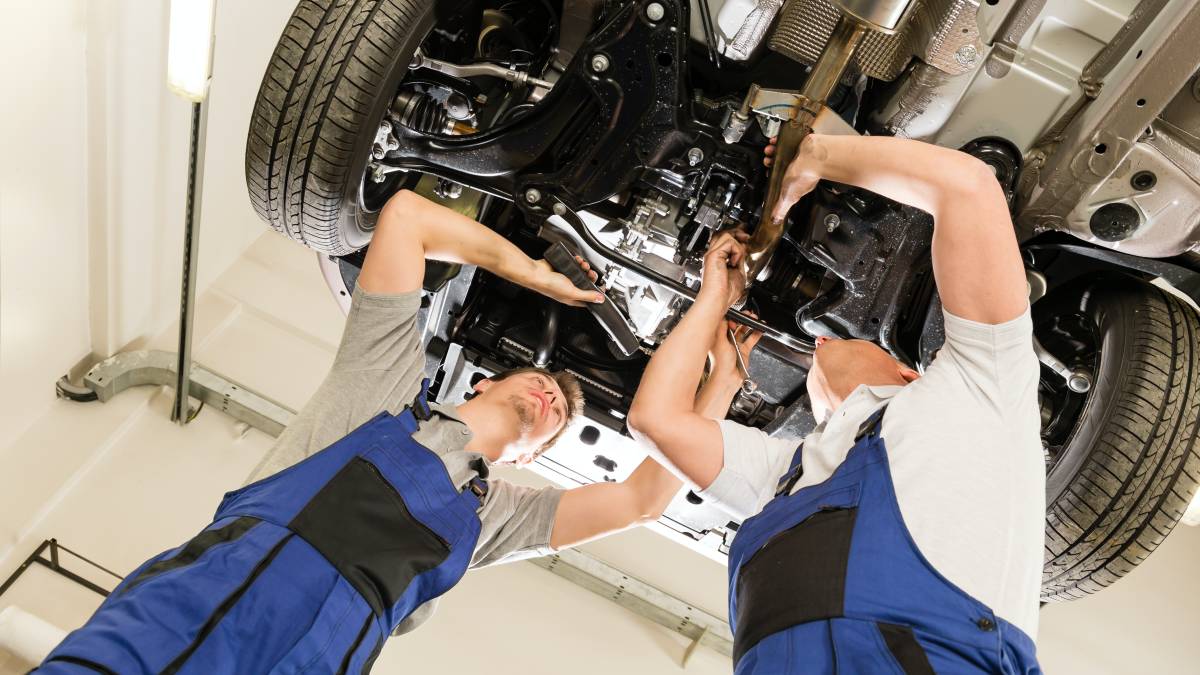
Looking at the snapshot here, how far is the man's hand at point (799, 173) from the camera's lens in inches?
73.5

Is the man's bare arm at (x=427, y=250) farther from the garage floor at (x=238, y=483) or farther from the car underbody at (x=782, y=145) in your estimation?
the garage floor at (x=238, y=483)

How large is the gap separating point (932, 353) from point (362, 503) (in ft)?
4.26

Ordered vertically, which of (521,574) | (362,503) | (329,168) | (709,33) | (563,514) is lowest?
(521,574)

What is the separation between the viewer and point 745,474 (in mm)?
1939

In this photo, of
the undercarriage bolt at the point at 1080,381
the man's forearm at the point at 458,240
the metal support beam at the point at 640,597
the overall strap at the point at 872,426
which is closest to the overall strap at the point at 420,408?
the man's forearm at the point at 458,240

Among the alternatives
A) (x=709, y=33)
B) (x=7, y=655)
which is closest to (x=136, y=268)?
(x=7, y=655)

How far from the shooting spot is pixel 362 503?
6.60ft

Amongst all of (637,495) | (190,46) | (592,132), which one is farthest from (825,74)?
(190,46)

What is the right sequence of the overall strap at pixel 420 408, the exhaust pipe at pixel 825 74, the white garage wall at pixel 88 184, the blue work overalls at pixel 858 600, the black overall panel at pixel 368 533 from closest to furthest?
the blue work overalls at pixel 858 600
the exhaust pipe at pixel 825 74
the black overall panel at pixel 368 533
the overall strap at pixel 420 408
the white garage wall at pixel 88 184

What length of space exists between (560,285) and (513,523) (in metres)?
0.59

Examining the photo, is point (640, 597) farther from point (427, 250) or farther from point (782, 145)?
point (782, 145)

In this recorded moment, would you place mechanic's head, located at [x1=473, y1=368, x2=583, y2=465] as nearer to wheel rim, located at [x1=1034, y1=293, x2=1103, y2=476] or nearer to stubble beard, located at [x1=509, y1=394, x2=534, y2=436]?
stubble beard, located at [x1=509, y1=394, x2=534, y2=436]

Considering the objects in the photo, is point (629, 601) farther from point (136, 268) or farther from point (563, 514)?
point (136, 268)

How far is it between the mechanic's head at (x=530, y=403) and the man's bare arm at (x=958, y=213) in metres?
1.02
